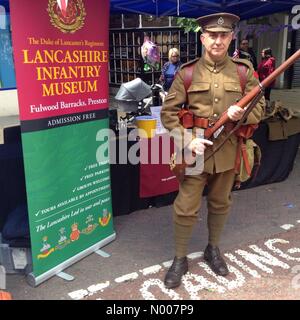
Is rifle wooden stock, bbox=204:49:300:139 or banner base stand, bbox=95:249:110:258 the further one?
banner base stand, bbox=95:249:110:258

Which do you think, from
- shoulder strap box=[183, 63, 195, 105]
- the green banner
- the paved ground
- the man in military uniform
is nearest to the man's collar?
the man in military uniform

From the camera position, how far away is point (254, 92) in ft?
7.91

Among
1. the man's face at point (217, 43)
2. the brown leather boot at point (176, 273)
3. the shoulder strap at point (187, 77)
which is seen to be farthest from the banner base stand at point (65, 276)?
the man's face at point (217, 43)

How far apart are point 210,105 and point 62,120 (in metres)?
1.08

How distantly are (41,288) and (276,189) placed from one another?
10.5ft

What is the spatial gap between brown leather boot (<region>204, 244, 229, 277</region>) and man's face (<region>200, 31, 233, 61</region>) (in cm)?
152

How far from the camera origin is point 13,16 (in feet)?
8.10

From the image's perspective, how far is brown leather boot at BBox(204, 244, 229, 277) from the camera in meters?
3.08

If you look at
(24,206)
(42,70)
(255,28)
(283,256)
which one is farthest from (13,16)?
(255,28)

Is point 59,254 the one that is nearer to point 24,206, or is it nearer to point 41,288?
point 41,288

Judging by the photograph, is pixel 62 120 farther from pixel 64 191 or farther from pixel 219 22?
pixel 219 22

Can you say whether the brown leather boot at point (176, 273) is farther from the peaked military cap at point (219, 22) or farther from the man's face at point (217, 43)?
the peaked military cap at point (219, 22)

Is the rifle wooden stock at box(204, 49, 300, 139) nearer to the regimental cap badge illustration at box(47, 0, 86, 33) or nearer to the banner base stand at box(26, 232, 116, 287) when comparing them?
the regimental cap badge illustration at box(47, 0, 86, 33)
